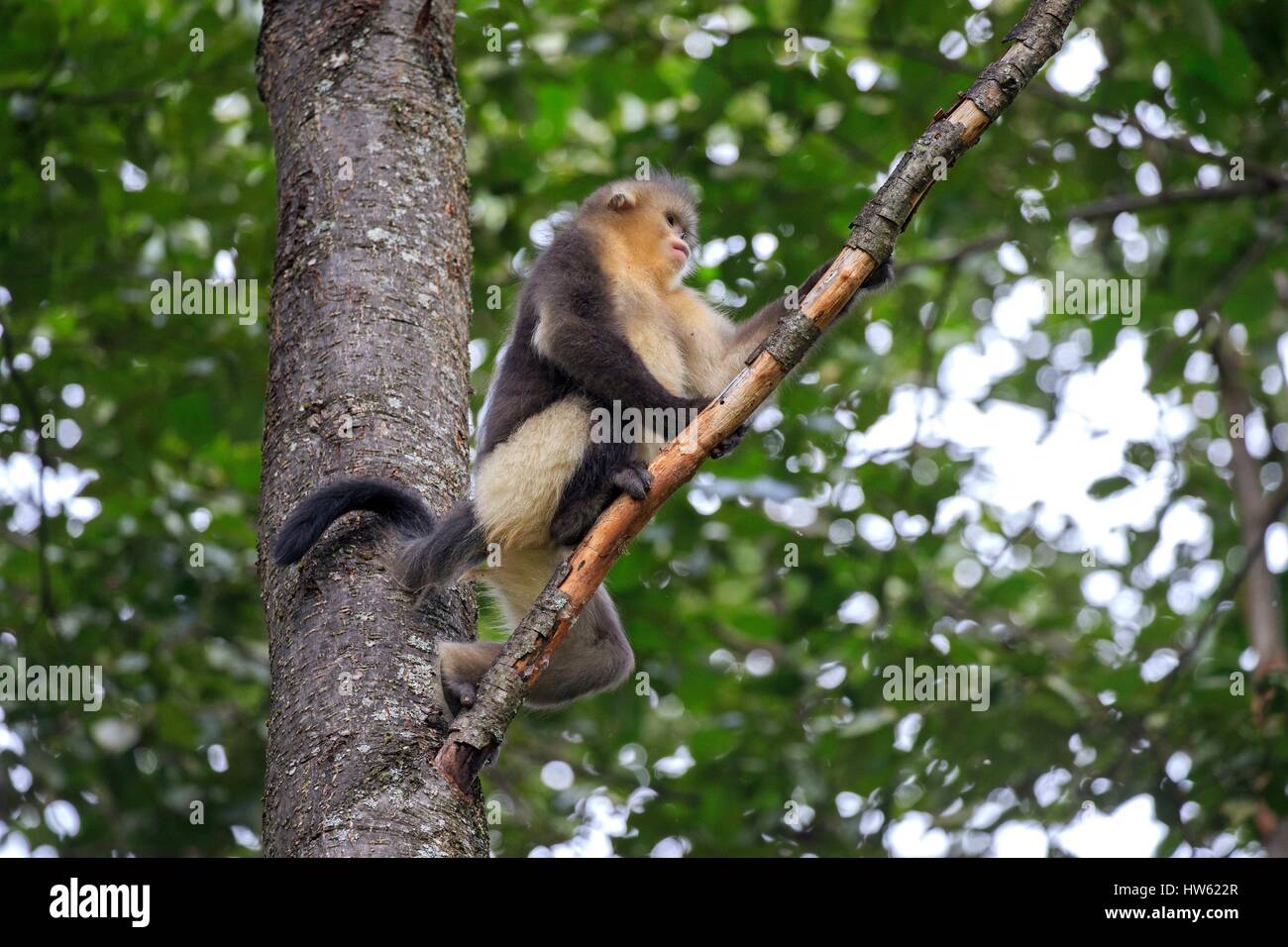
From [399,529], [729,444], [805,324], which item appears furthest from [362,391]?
[805,324]

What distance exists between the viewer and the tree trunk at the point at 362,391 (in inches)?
128

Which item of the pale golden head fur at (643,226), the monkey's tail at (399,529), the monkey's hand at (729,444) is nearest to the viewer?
the monkey's tail at (399,529)

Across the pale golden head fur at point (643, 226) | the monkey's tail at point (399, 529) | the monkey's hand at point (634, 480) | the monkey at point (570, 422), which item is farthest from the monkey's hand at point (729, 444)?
the pale golden head fur at point (643, 226)

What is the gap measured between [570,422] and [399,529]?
919 mm

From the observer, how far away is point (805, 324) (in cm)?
358

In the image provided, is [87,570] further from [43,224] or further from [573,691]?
[573,691]

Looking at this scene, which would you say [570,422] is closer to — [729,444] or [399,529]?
[729,444]

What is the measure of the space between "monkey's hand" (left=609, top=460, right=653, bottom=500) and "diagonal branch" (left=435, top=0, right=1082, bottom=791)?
68mm

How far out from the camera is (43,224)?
6.66m

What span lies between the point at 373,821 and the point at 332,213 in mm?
2134

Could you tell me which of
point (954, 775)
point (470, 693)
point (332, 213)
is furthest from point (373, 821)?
point (954, 775)

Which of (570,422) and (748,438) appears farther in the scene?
(748,438)

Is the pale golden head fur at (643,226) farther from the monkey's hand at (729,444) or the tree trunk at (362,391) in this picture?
the monkey's hand at (729,444)

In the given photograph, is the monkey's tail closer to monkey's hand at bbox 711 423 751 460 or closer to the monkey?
the monkey
